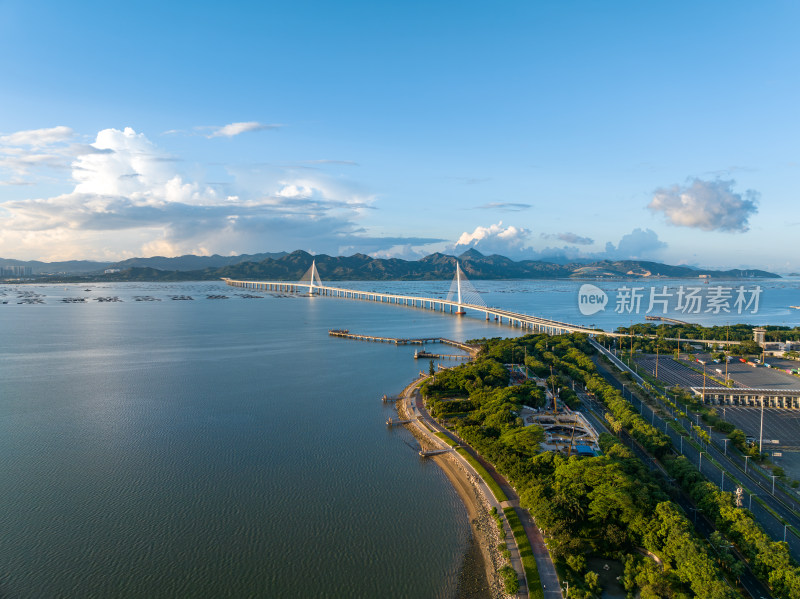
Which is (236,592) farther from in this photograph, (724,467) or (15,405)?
(15,405)

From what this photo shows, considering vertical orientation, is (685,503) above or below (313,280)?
below

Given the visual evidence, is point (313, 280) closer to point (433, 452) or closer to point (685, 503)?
point (433, 452)

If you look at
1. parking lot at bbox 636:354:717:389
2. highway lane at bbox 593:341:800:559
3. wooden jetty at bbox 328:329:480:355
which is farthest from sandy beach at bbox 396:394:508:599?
wooden jetty at bbox 328:329:480:355

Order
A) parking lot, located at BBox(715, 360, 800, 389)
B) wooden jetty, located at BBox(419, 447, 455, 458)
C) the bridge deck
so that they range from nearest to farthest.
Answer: wooden jetty, located at BBox(419, 447, 455, 458) → parking lot, located at BBox(715, 360, 800, 389) → the bridge deck

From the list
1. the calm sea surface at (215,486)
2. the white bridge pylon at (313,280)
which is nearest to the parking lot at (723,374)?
the calm sea surface at (215,486)

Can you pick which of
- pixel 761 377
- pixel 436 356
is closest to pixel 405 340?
pixel 436 356

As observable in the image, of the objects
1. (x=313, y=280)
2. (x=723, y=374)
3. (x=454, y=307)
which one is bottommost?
(x=723, y=374)

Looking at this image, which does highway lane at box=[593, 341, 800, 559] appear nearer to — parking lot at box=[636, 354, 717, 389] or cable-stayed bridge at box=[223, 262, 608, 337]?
parking lot at box=[636, 354, 717, 389]
